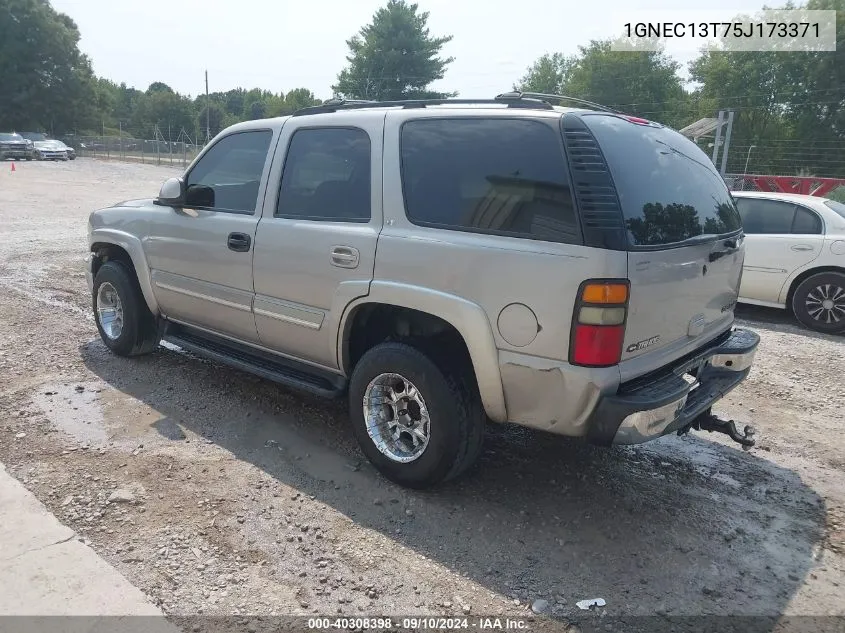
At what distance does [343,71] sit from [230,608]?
50.5 m

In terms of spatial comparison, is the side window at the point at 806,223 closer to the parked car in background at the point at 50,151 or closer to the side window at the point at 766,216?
the side window at the point at 766,216

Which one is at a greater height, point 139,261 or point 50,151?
point 50,151

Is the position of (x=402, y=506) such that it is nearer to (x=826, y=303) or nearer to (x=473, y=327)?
(x=473, y=327)

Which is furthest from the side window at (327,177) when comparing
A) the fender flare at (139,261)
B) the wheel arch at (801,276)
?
the wheel arch at (801,276)

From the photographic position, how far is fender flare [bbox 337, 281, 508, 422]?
9.89 ft

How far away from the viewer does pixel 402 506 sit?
337 centimetres

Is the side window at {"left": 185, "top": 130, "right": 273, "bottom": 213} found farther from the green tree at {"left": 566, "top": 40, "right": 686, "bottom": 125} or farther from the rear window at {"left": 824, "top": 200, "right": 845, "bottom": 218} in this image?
the green tree at {"left": 566, "top": 40, "right": 686, "bottom": 125}

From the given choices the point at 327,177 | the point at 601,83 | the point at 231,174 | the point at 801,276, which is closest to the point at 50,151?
the point at 601,83

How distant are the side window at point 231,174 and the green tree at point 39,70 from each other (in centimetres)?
6707

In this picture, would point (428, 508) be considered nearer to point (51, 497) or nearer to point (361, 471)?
point (361, 471)

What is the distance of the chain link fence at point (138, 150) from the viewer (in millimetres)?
44406

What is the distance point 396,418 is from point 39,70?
234 feet

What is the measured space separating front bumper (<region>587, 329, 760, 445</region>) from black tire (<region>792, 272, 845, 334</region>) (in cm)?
396

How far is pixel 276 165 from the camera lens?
4082 millimetres
